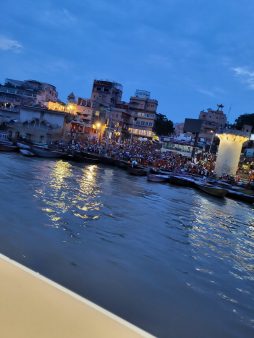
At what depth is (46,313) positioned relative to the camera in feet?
7.51

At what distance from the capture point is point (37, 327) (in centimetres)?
219

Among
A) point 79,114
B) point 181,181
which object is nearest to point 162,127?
point 79,114

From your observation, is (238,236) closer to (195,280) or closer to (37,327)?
(195,280)

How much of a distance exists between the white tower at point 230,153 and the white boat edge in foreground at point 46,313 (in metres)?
43.7

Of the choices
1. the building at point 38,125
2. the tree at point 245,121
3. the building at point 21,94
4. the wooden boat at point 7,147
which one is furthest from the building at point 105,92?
the wooden boat at point 7,147

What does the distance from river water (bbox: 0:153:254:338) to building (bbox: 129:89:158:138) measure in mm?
58263

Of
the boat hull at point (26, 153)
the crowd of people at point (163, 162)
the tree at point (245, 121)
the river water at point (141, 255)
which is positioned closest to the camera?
the river water at point (141, 255)

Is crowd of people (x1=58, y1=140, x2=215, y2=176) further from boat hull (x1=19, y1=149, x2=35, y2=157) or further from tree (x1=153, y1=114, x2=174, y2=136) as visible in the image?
tree (x1=153, y1=114, x2=174, y2=136)

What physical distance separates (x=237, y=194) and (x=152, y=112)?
49521mm

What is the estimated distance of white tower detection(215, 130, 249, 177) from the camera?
44.5 metres

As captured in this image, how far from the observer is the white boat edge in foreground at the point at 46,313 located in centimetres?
215

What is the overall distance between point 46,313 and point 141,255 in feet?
29.2

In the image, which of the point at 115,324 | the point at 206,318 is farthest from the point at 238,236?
the point at 115,324

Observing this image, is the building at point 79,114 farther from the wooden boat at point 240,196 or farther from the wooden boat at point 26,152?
the wooden boat at point 240,196
